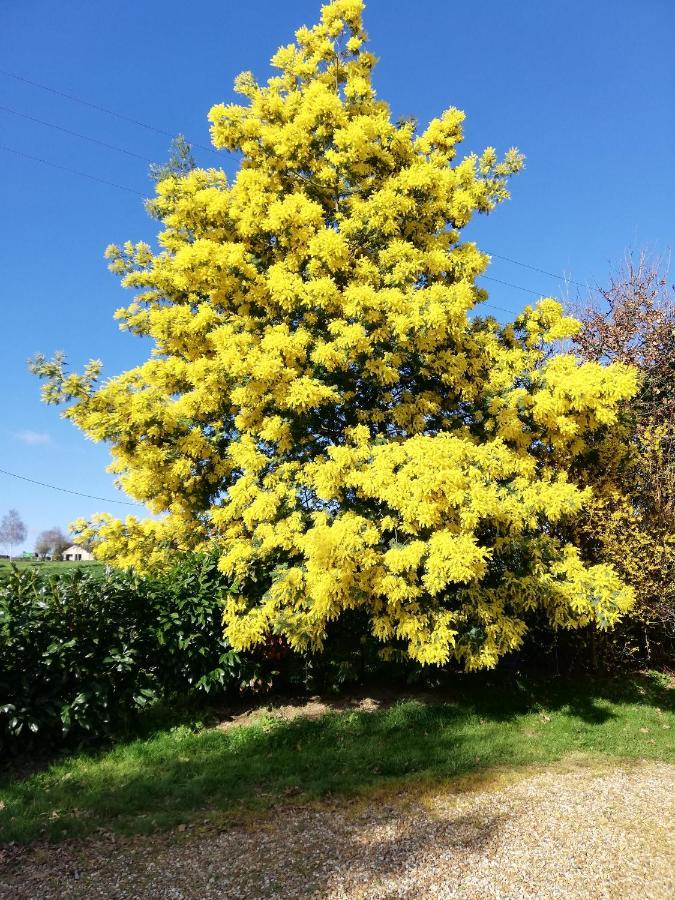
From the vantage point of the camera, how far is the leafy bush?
699 cm

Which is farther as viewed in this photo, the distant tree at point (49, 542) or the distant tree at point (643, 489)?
the distant tree at point (49, 542)

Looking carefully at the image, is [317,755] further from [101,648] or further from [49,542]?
[49,542]

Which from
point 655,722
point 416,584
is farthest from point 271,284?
point 655,722

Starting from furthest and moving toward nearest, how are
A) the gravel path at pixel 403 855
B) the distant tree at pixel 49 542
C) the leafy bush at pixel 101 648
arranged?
1. the distant tree at pixel 49 542
2. the leafy bush at pixel 101 648
3. the gravel path at pixel 403 855

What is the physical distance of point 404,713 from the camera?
8.29 metres

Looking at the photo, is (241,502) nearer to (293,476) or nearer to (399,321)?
(293,476)

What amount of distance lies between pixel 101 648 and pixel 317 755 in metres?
2.99

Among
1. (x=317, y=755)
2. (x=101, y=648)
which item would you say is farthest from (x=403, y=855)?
(x=101, y=648)

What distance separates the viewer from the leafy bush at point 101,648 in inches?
275

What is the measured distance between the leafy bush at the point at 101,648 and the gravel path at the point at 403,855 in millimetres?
2121

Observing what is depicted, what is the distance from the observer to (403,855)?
4820mm

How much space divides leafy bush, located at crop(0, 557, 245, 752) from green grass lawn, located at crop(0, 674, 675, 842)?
465mm

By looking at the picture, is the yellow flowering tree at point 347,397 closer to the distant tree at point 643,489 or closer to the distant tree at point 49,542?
the distant tree at point 643,489

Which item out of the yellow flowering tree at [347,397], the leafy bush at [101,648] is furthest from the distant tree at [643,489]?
the leafy bush at [101,648]
